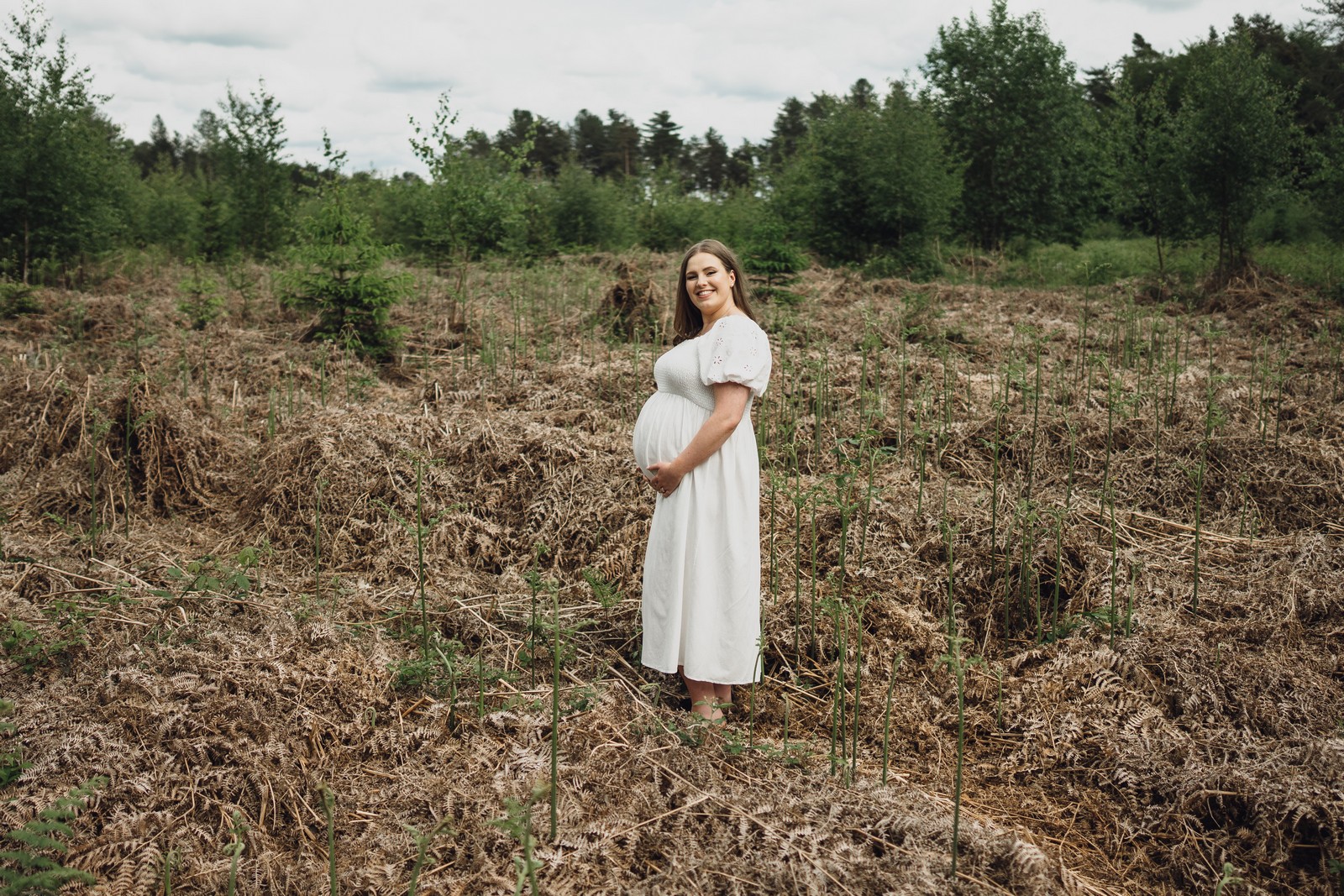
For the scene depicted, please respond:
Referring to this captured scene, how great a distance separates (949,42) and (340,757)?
27323 millimetres

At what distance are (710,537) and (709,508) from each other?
10cm

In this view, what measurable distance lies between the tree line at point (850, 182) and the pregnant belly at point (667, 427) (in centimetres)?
563

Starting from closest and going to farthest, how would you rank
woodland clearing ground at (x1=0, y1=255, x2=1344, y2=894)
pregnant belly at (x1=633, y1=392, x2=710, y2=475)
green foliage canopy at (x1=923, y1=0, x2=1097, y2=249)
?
woodland clearing ground at (x1=0, y1=255, x2=1344, y2=894) → pregnant belly at (x1=633, y1=392, x2=710, y2=475) → green foliage canopy at (x1=923, y1=0, x2=1097, y2=249)

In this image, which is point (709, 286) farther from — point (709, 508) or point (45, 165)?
point (45, 165)

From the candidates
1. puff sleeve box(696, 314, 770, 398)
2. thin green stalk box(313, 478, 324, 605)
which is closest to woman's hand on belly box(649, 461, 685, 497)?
puff sleeve box(696, 314, 770, 398)

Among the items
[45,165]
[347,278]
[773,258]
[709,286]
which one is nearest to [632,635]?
[709,286]

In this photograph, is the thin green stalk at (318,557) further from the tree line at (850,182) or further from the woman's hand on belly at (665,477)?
the tree line at (850,182)

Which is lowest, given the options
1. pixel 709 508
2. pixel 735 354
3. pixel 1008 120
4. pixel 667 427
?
pixel 709 508

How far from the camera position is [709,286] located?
326 cm

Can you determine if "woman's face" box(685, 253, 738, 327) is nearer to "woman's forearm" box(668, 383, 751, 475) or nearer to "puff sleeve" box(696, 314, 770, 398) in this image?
"puff sleeve" box(696, 314, 770, 398)

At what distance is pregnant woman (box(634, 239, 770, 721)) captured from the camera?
3.11 m

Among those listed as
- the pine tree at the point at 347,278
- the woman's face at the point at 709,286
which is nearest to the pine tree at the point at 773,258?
the pine tree at the point at 347,278

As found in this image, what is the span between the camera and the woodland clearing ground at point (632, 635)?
97.6 inches

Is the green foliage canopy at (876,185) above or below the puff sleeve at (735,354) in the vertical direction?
above
